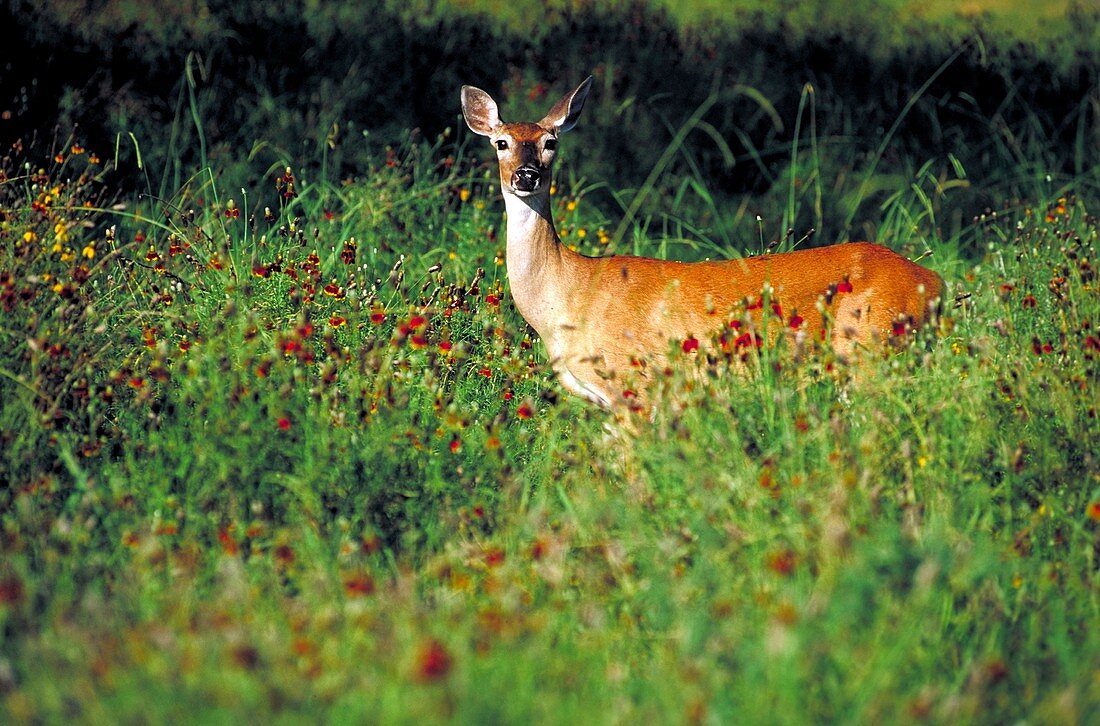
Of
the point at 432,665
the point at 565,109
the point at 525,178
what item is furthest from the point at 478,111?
the point at 432,665

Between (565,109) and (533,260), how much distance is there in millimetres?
712

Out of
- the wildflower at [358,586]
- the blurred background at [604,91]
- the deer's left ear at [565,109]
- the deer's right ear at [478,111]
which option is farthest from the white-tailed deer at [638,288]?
the blurred background at [604,91]

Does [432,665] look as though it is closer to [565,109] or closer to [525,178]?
[525,178]

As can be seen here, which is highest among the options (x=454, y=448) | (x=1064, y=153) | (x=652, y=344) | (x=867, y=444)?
(x=867, y=444)

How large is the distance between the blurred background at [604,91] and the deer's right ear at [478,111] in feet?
4.97

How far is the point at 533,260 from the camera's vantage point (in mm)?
5375

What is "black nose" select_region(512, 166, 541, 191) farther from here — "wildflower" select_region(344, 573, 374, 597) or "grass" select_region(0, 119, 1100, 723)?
"wildflower" select_region(344, 573, 374, 597)

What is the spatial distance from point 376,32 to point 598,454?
6.09 metres

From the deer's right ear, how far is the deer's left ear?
0.34m

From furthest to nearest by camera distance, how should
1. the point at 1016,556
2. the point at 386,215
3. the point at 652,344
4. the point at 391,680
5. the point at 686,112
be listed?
the point at 686,112, the point at 386,215, the point at 652,344, the point at 1016,556, the point at 391,680

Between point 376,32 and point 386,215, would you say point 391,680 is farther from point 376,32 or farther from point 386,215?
point 376,32

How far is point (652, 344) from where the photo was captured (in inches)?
203

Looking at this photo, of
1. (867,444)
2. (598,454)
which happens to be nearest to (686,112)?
(598,454)

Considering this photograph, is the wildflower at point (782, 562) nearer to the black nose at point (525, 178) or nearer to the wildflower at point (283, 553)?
the wildflower at point (283, 553)
